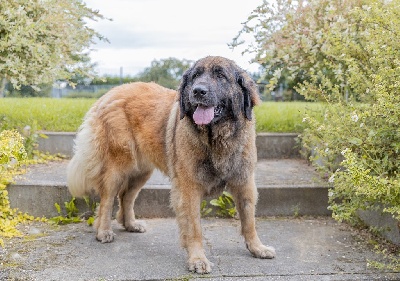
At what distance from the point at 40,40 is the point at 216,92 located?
3.16m

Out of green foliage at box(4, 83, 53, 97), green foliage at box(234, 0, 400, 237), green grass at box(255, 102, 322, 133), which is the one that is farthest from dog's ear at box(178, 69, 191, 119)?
green foliage at box(4, 83, 53, 97)

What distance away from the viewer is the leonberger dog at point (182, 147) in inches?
152

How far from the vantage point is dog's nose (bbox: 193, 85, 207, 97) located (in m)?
3.65

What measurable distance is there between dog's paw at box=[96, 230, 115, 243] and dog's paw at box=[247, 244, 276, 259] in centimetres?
127

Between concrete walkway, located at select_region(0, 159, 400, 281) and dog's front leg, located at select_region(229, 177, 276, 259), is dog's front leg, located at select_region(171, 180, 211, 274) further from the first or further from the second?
dog's front leg, located at select_region(229, 177, 276, 259)

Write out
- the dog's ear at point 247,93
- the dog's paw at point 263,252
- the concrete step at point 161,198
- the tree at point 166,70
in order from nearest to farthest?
the dog's ear at point 247,93, the dog's paw at point 263,252, the concrete step at point 161,198, the tree at point 166,70

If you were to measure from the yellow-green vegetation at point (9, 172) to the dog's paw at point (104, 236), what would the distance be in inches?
29.4

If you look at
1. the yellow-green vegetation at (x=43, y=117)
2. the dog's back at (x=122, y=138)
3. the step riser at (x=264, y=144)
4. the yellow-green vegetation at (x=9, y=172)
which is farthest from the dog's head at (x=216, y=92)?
the yellow-green vegetation at (x=43, y=117)

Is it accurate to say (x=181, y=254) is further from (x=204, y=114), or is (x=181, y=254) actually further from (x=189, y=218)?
(x=204, y=114)

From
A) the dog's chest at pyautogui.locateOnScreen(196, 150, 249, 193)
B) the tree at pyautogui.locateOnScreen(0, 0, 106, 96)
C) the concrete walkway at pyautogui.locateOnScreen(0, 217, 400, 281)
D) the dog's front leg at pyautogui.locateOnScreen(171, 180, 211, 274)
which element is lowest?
the concrete walkway at pyautogui.locateOnScreen(0, 217, 400, 281)

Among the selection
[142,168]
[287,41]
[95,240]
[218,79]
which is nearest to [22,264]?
[95,240]

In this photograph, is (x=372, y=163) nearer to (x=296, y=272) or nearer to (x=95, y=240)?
(x=296, y=272)

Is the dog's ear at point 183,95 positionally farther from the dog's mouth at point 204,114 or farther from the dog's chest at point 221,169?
the dog's chest at point 221,169

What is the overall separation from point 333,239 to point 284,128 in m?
2.93
